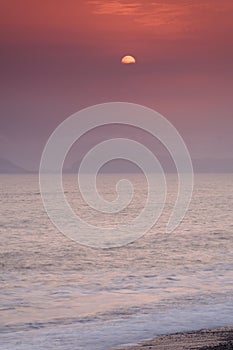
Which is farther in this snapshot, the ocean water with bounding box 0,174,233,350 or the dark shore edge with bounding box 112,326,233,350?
the ocean water with bounding box 0,174,233,350

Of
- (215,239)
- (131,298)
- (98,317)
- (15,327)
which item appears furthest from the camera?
(215,239)

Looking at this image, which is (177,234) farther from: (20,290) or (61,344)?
(61,344)

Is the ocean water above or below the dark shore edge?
above

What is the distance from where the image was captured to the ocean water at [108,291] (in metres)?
20.8

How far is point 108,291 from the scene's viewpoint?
28531 mm

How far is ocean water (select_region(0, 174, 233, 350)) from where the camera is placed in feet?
68.3

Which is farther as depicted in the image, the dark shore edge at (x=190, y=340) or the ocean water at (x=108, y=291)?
the ocean water at (x=108, y=291)

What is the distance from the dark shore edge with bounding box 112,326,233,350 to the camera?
1734cm

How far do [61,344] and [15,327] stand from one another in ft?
9.83

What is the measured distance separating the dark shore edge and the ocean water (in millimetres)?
803

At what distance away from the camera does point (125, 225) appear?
Answer: 72.6 meters

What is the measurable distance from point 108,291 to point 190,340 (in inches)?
405

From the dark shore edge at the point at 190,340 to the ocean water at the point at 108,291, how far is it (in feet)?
2.63

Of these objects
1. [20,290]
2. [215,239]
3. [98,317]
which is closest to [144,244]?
[215,239]
